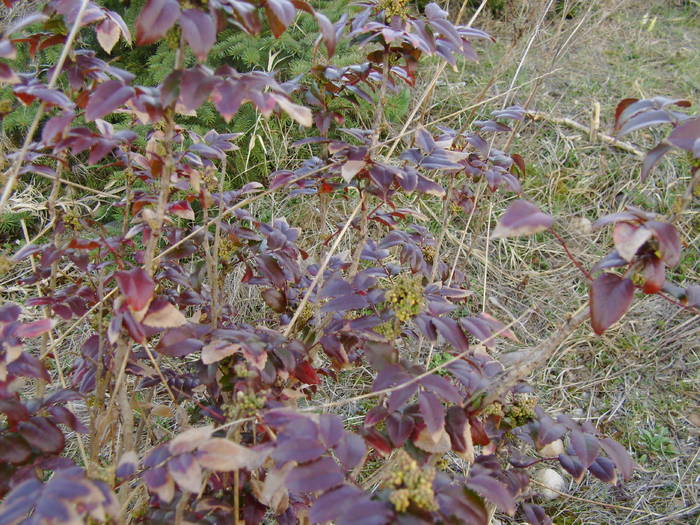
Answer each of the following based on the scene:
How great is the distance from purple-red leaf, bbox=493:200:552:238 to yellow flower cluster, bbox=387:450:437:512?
0.35 metres

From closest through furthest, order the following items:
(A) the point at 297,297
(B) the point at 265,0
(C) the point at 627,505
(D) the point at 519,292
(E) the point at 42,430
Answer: (B) the point at 265,0, (E) the point at 42,430, (A) the point at 297,297, (C) the point at 627,505, (D) the point at 519,292

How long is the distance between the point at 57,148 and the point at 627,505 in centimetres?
183

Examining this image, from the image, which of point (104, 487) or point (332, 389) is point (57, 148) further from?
point (332, 389)

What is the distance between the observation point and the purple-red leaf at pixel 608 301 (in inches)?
32.3

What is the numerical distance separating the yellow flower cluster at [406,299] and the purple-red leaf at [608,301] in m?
0.28

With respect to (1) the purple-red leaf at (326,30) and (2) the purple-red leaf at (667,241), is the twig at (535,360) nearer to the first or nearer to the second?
(2) the purple-red leaf at (667,241)

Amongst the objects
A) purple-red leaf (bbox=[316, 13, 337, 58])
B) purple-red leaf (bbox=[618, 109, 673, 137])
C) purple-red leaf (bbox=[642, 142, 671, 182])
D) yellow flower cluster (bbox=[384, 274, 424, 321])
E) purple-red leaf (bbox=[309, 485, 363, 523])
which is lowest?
purple-red leaf (bbox=[309, 485, 363, 523])

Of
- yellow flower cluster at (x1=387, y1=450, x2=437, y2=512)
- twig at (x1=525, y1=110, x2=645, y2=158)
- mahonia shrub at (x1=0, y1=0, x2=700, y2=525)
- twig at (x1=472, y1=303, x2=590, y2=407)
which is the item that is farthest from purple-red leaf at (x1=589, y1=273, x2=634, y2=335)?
twig at (x1=525, y1=110, x2=645, y2=158)

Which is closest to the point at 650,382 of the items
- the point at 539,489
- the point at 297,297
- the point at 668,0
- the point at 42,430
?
the point at 539,489

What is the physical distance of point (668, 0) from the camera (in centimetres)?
436

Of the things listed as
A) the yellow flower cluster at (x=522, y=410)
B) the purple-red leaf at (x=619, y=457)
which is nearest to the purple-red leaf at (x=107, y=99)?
the yellow flower cluster at (x=522, y=410)

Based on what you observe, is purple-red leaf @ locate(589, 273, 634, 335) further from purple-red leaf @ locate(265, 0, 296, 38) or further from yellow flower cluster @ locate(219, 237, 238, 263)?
yellow flower cluster @ locate(219, 237, 238, 263)

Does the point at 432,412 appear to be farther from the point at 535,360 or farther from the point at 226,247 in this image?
the point at 226,247

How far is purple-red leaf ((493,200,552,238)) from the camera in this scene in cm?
79
